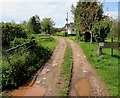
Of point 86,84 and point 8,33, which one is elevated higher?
point 8,33

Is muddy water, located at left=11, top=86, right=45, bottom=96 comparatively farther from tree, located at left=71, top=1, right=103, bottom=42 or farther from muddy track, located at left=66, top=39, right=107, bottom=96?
tree, located at left=71, top=1, right=103, bottom=42

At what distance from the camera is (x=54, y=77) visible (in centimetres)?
543

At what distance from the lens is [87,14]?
1716 cm

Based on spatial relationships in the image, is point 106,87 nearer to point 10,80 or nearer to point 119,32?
point 10,80

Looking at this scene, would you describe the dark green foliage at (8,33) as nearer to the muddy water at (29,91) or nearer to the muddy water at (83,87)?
the muddy water at (29,91)

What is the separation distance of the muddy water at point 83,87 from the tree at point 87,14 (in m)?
13.5

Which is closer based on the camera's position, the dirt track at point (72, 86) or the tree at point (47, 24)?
the dirt track at point (72, 86)

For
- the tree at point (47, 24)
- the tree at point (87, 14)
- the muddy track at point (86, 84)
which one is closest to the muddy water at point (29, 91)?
the muddy track at point (86, 84)

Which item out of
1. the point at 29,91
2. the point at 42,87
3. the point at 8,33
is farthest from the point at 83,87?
the point at 8,33

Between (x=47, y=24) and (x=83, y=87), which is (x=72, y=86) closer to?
(x=83, y=87)

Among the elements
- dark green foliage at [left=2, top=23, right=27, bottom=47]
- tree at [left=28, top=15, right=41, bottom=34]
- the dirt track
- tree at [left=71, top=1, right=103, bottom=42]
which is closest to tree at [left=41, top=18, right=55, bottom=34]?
tree at [left=28, top=15, right=41, bottom=34]

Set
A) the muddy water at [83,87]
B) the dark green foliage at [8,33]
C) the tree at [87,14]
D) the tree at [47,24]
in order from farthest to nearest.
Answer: the tree at [47,24]
the tree at [87,14]
the dark green foliage at [8,33]
the muddy water at [83,87]

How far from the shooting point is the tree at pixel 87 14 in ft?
55.3

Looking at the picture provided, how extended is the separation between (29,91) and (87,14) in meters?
15.2
